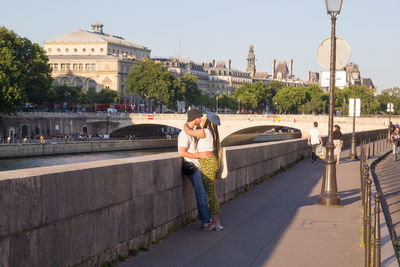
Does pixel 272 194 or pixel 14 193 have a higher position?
pixel 14 193

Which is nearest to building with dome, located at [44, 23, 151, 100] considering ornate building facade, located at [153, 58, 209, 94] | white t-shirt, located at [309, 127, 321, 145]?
ornate building facade, located at [153, 58, 209, 94]

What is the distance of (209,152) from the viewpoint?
8461mm

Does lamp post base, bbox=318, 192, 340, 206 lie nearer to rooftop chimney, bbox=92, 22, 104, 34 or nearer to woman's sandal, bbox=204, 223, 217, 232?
woman's sandal, bbox=204, 223, 217, 232

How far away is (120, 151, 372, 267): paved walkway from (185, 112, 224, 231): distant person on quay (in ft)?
1.44

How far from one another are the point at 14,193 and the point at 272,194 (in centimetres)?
837

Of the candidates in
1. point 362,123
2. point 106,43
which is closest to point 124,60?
point 106,43

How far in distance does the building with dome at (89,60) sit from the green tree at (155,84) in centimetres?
1754

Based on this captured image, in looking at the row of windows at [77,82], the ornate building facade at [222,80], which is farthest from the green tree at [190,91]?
the ornate building facade at [222,80]

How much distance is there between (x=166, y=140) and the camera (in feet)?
281

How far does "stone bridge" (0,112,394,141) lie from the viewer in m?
73.7

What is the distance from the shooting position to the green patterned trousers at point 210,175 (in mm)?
8508

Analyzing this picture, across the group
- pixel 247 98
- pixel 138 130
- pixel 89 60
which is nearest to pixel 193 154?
pixel 138 130

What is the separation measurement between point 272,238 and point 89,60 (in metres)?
124

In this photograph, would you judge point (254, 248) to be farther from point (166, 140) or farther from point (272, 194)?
point (166, 140)
